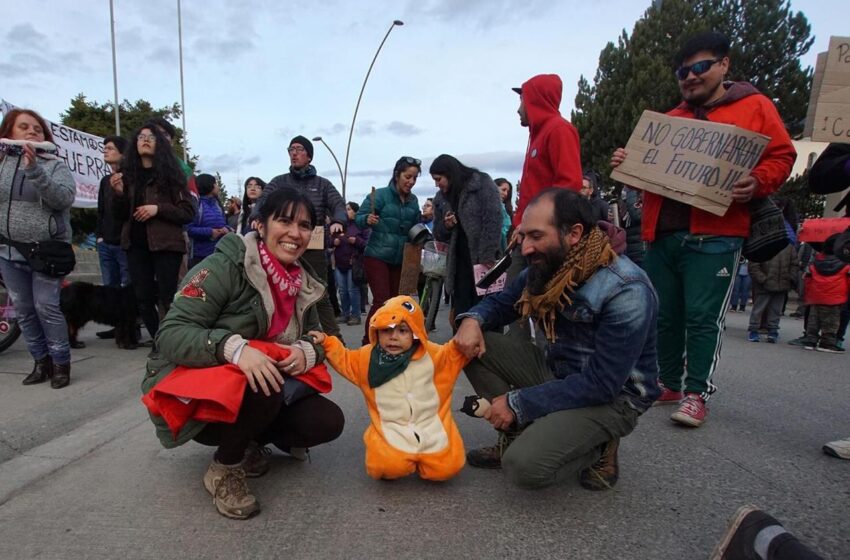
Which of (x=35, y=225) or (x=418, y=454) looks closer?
(x=418, y=454)

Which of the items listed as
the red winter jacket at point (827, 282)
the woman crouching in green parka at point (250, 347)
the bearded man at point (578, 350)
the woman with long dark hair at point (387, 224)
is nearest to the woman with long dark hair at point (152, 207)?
the woman with long dark hair at point (387, 224)

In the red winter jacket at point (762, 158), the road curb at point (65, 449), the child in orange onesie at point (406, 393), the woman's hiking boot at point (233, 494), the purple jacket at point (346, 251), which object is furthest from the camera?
the purple jacket at point (346, 251)

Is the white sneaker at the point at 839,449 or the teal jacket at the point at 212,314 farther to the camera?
the white sneaker at the point at 839,449

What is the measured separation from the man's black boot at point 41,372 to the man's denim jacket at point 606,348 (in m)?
3.61

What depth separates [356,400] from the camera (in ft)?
12.1

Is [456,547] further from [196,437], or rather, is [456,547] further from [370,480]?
[196,437]

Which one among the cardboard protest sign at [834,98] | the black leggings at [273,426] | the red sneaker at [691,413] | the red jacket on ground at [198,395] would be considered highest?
the cardboard protest sign at [834,98]

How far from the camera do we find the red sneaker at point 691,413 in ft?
9.89

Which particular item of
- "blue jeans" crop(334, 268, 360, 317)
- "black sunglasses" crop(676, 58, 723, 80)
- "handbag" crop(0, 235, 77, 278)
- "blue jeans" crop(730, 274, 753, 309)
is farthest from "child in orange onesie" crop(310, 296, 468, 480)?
"blue jeans" crop(730, 274, 753, 309)

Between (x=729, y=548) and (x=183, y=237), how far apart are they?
4312 millimetres

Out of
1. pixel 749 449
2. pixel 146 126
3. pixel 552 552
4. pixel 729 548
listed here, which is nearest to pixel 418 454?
pixel 552 552

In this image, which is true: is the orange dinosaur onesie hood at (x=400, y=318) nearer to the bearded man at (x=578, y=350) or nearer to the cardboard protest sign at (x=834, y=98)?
the bearded man at (x=578, y=350)

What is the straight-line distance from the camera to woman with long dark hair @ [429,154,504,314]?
4.28 metres

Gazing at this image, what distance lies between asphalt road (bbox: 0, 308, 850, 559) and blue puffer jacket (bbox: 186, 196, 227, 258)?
126 inches
